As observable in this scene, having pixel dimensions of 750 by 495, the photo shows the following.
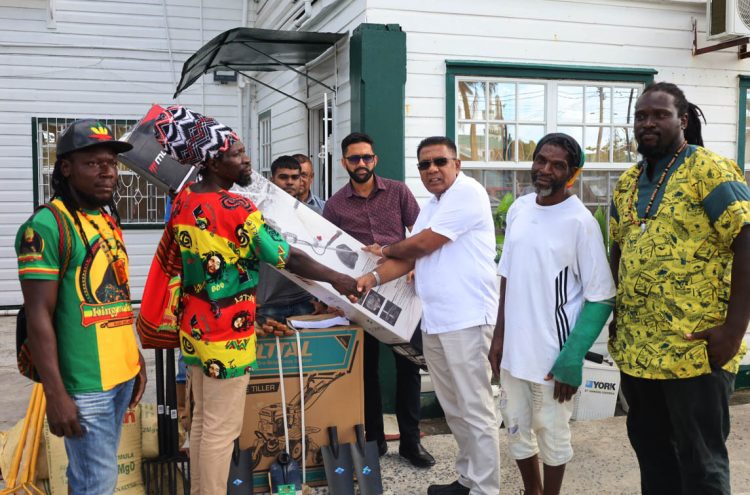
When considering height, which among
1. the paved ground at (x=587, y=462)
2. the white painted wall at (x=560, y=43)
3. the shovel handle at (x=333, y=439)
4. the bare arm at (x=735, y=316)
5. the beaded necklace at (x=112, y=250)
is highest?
the white painted wall at (x=560, y=43)

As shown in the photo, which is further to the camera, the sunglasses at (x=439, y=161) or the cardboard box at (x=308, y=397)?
the cardboard box at (x=308, y=397)

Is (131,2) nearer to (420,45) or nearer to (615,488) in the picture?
(420,45)

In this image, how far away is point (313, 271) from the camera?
3287 mm

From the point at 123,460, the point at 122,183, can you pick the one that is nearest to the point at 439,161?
the point at 123,460

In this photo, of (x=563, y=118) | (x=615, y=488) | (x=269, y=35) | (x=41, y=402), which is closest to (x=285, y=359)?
(x=41, y=402)

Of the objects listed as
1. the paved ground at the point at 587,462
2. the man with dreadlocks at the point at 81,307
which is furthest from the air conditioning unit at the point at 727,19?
the man with dreadlocks at the point at 81,307

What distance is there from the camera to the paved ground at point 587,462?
13.4 ft

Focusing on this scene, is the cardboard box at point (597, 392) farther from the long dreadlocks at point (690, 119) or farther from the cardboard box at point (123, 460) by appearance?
the cardboard box at point (123, 460)

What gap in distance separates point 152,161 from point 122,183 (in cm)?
663

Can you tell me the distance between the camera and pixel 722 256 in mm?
2541

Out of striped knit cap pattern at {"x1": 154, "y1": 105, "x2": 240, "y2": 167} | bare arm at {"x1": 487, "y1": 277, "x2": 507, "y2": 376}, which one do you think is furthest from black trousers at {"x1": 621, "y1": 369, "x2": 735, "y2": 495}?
striped knit cap pattern at {"x1": 154, "y1": 105, "x2": 240, "y2": 167}

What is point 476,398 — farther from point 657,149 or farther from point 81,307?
point 81,307

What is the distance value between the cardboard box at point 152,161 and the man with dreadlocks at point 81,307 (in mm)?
1011

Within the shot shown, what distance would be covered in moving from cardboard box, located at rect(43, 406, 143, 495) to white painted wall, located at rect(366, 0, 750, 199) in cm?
270
